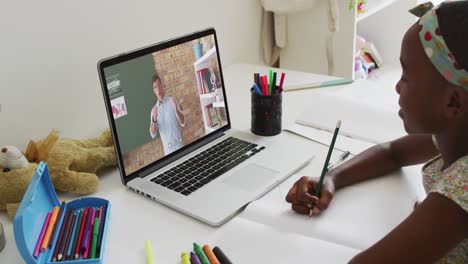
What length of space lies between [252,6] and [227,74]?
34 centimetres

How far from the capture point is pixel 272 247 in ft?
2.41

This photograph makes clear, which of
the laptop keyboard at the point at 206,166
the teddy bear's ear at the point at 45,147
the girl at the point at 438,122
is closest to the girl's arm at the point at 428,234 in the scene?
the girl at the point at 438,122

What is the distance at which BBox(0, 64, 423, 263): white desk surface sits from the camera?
731mm

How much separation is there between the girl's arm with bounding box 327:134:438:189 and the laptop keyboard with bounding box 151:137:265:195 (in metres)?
0.21

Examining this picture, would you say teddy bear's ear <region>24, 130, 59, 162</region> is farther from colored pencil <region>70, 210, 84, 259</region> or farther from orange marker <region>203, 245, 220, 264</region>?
orange marker <region>203, 245, 220, 264</region>

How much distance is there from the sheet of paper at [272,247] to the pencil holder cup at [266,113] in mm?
348

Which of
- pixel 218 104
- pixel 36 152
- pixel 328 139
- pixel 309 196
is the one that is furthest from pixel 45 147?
pixel 328 139

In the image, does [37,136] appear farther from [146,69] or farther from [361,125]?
[361,125]

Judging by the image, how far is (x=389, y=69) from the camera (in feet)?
7.52

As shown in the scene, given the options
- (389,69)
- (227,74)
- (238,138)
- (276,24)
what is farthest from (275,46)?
(238,138)

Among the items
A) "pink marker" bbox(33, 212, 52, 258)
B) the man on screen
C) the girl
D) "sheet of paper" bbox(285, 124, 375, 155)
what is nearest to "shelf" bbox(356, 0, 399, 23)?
"sheet of paper" bbox(285, 124, 375, 155)

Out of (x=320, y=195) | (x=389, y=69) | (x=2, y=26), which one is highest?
(x=2, y=26)

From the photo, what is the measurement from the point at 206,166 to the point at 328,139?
306 millimetres

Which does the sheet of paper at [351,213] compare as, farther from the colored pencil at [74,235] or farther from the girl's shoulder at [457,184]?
the colored pencil at [74,235]
